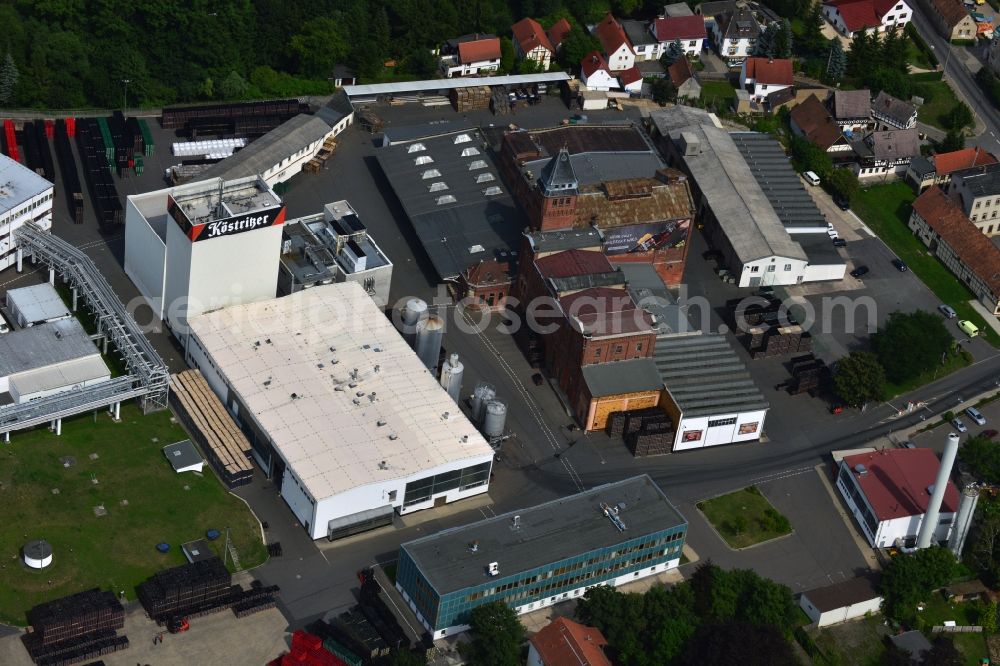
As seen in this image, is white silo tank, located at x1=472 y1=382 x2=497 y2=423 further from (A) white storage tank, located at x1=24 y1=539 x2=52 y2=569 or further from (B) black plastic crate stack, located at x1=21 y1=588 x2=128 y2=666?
(A) white storage tank, located at x1=24 y1=539 x2=52 y2=569

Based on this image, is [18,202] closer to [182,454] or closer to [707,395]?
[182,454]

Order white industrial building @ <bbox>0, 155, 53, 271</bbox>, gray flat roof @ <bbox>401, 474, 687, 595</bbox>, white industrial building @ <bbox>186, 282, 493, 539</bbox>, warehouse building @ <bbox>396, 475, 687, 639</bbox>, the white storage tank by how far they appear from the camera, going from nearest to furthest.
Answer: the white storage tank, warehouse building @ <bbox>396, 475, 687, 639</bbox>, gray flat roof @ <bbox>401, 474, 687, 595</bbox>, white industrial building @ <bbox>186, 282, 493, 539</bbox>, white industrial building @ <bbox>0, 155, 53, 271</bbox>

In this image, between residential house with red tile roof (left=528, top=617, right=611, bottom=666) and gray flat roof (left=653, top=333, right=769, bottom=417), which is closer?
residential house with red tile roof (left=528, top=617, right=611, bottom=666)

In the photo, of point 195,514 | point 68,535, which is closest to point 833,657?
point 195,514

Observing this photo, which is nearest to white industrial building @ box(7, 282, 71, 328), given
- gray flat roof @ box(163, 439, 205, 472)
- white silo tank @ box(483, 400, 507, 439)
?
gray flat roof @ box(163, 439, 205, 472)

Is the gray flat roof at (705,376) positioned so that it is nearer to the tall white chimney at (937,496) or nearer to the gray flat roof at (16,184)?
the tall white chimney at (937,496)

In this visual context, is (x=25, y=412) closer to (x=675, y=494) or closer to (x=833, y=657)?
(x=675, y=494)

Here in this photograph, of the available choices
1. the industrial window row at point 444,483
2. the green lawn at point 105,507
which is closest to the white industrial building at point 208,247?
the green lawn at point 105,507
